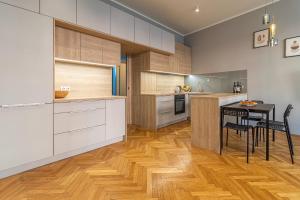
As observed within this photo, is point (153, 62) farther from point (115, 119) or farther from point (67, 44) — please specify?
point (67, 44)

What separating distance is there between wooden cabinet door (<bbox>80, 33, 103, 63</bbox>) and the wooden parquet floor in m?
1.57

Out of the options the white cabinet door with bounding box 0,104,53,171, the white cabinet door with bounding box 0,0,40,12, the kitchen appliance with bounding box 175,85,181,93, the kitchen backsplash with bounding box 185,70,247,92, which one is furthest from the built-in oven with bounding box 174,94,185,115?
the white cabinet door with bounding box 0,0,40,12

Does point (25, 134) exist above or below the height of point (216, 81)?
below

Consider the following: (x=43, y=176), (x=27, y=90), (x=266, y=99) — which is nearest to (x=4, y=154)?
(x=43, y=176)

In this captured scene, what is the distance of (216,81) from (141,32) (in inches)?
115

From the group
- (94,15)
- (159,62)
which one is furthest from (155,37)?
(94,15)

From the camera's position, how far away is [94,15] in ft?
9.63

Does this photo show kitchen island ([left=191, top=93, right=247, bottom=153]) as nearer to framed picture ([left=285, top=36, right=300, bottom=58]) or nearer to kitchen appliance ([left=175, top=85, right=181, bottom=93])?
framed picture ([left=285, top=36, right=300, bottom=58])

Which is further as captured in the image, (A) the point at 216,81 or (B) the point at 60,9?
(A) the point at 216,81

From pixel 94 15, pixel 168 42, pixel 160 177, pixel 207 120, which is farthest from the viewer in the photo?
pixel 168 42

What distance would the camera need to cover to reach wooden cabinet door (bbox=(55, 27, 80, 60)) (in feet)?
8.69

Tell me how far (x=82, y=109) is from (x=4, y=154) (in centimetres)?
106

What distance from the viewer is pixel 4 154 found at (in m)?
1.99

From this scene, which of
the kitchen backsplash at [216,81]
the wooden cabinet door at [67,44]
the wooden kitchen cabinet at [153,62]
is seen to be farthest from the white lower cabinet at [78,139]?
the kitchen backsplash at [216,81]
